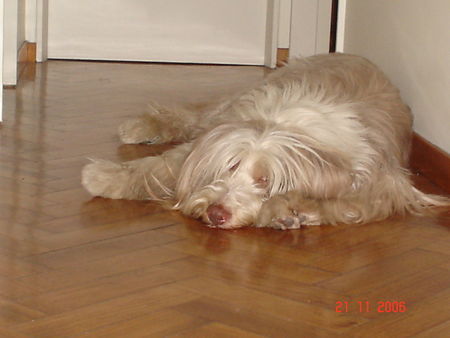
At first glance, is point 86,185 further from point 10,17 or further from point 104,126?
point 10,17

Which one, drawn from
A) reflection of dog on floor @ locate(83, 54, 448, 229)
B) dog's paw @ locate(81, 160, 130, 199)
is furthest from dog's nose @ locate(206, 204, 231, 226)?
dog's paw @ locate(81, 160, 130, 199)

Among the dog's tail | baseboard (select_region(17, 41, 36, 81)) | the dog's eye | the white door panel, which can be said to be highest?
the white door panel

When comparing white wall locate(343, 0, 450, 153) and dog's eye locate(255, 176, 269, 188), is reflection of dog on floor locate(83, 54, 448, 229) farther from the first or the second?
white wall locate(343, 0, 450, 153)

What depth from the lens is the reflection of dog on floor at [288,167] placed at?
105 inches

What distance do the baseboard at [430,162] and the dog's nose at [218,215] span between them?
3.56 ft

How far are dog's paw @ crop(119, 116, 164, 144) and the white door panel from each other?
8.73 ft

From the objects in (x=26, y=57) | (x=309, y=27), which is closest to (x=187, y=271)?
(x=26, y=57)

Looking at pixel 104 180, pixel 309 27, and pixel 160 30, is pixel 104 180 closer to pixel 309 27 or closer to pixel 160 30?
pixel 160 30

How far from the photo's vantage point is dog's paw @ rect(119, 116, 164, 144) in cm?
374

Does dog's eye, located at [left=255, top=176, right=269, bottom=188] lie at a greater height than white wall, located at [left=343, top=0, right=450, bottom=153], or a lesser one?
lesser

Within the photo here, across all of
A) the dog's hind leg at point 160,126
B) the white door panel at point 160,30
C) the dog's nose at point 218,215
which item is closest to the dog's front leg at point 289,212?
the dog's nose at point 218,215

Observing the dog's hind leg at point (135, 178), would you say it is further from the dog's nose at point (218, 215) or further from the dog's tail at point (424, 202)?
the dog's tail at point (424, 202)
